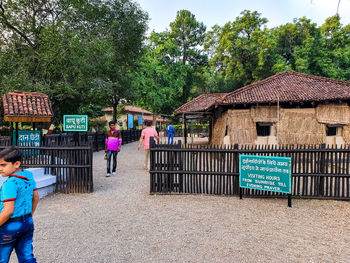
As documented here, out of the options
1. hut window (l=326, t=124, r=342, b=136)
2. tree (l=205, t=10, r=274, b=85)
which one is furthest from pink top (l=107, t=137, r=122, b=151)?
tree (l=205, t=10, r=274, b=85)

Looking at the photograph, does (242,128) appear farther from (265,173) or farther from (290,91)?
(265,173)

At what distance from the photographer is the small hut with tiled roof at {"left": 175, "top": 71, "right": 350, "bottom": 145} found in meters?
12.9

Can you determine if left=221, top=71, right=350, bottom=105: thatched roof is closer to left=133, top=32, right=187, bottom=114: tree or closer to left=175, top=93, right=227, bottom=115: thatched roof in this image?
left=175, top=93, right=227, bottom=115: thatched roof

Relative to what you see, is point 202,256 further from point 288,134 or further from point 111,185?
point 288,134

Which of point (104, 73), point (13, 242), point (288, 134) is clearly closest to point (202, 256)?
point (13, 242)

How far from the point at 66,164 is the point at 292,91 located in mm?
12579

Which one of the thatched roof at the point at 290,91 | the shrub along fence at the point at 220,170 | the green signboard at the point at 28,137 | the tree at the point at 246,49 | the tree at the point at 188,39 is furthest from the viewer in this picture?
the tree at the point at 188,39

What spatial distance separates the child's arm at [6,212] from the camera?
6.99 feet

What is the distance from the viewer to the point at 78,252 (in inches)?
133

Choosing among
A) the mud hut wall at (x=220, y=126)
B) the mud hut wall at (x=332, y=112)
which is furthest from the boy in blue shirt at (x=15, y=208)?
the mud hut wall at (x=332, y=112)

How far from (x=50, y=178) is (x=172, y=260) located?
4420 millimetres

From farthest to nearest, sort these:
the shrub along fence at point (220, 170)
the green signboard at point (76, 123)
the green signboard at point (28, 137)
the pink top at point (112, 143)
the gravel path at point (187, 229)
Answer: the green signboard at point (76, 123) < the pink top at point (112, 143) < the green signboard at point (28, 137) < the shrub along fence at point (220, 170) < the gravel path at point (187, 229)

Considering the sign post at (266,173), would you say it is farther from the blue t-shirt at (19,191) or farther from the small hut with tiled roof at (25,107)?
the small hut with tiled roof at (25,107)

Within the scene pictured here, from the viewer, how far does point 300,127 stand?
43.0 ft
